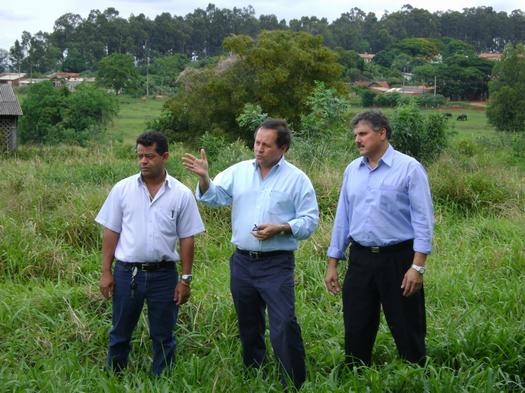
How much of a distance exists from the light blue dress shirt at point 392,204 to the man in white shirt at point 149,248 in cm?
97

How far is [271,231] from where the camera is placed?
3871mm

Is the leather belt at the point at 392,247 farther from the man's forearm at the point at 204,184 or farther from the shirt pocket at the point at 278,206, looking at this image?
the man's forearm at the point at 204,184

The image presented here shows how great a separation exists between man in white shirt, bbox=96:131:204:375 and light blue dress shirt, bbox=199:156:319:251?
242 mm

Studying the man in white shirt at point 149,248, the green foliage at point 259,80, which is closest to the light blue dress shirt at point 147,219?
the man in white shirt at point 149,248

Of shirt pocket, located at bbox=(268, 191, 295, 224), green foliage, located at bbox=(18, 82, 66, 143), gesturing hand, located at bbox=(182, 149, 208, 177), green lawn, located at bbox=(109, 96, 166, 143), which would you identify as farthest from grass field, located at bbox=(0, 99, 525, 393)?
green foliage, located at bbox=(18, 82, 66, 143)

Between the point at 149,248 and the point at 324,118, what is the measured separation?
7.98 m

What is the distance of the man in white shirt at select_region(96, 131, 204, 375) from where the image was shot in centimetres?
413

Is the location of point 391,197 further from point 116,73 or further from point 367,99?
point 116,73

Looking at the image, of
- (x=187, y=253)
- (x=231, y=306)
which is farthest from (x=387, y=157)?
(x=231, y=306)

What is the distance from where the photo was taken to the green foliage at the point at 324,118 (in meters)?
11.4

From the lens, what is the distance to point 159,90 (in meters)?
67.3

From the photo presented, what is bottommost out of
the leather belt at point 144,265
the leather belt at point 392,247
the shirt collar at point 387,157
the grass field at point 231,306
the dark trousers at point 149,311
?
the grass field at point 231,306

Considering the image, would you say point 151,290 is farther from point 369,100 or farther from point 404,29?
point 404,29

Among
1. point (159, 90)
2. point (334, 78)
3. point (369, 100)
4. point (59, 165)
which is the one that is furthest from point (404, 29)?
point (59, 165)
